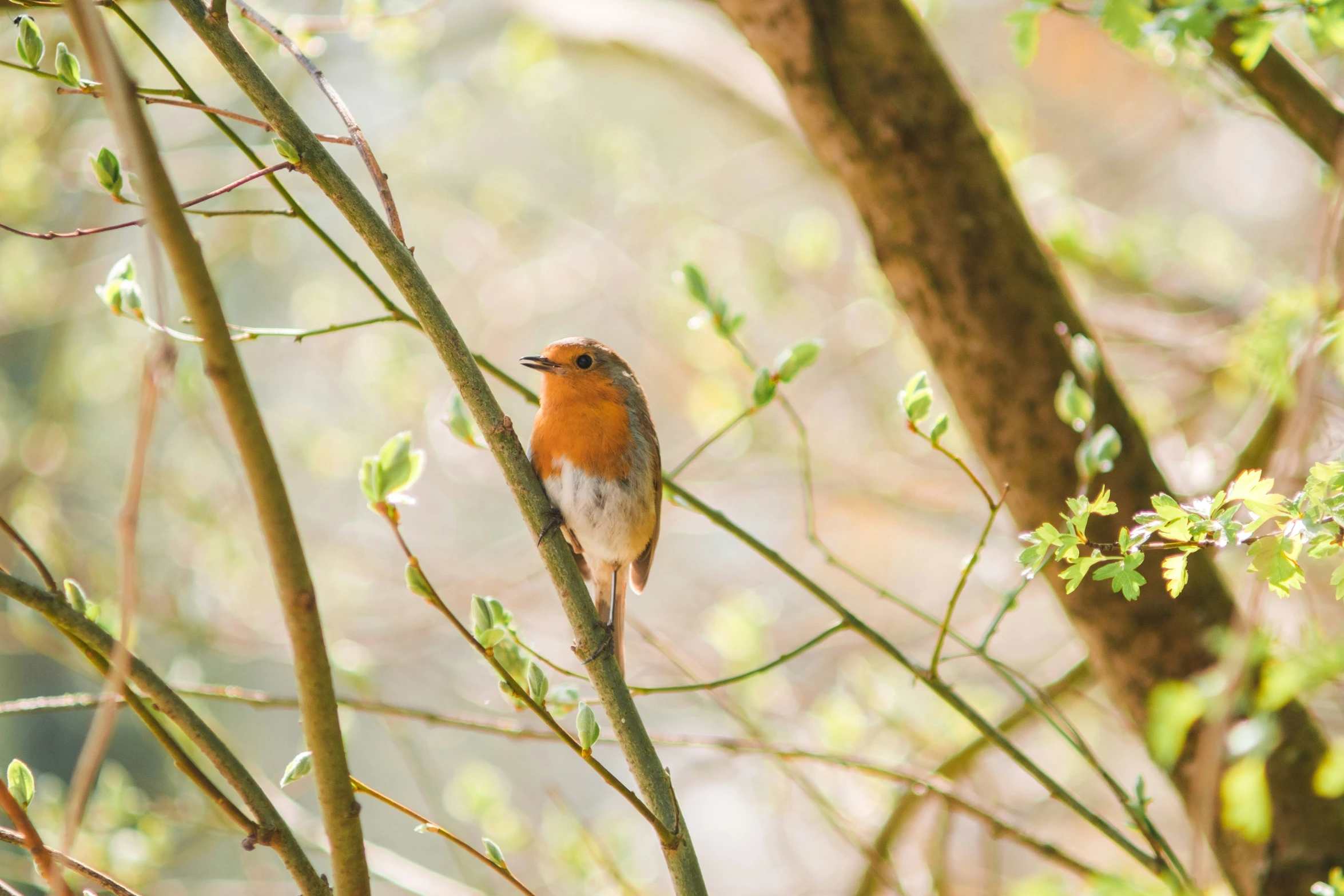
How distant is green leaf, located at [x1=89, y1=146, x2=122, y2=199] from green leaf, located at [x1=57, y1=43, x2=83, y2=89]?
10cm

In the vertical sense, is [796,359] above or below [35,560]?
above

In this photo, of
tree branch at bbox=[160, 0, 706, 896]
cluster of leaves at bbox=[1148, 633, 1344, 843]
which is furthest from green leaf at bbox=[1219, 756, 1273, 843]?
tree branch at bbox=[160, 0, 706, 896]

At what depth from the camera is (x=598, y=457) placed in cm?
316

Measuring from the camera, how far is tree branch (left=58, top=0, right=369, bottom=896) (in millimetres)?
959

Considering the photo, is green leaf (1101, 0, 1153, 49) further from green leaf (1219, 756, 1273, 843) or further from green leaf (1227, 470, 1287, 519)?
green leaf (1219, 756, 1273, 843)

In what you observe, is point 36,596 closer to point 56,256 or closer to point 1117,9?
point 1117,9

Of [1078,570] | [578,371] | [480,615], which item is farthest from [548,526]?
[578,371]

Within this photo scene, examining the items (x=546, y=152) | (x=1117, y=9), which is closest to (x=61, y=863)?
(x=1117, y=9)

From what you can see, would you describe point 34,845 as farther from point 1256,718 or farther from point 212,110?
point 1256,718

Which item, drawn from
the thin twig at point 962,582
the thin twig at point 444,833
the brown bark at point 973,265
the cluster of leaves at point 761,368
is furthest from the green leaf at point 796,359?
the thin twig at point 444,833

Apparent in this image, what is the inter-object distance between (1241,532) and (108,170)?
1.76 metres

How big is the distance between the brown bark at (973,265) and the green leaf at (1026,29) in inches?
18.1

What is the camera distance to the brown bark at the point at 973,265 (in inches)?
101

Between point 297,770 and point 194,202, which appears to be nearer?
point 194,202
